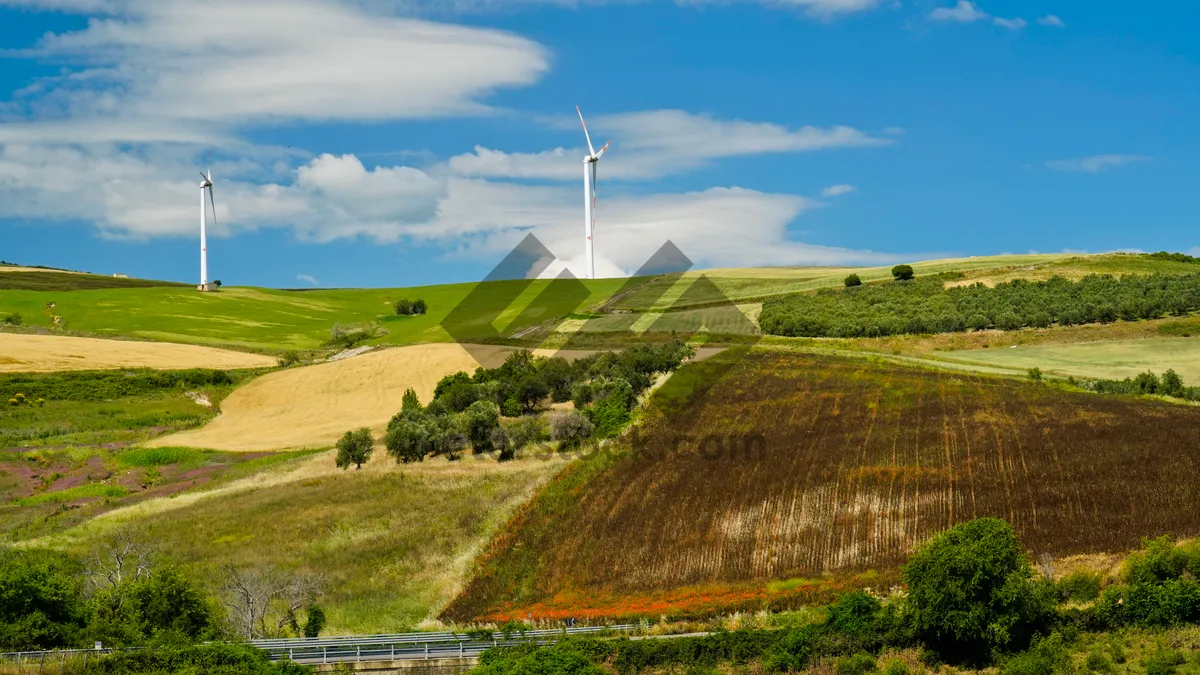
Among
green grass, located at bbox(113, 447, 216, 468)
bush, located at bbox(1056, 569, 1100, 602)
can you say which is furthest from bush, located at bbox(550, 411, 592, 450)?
bush, located at bbox(1056, 569, 1100, 602)

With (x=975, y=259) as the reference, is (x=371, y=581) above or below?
below

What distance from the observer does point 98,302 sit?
562 ft

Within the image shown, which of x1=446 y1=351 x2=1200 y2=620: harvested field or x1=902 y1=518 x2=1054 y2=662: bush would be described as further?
x1=446 y1=351 x2=1200 y2=620: harvested field

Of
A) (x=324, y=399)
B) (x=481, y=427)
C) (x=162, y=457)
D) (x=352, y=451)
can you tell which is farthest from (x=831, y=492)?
(x=324, y=399)

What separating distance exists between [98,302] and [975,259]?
4834 inches

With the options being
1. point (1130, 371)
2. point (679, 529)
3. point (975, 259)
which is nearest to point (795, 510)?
point (679, 529)

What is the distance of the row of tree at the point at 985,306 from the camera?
4400 inches

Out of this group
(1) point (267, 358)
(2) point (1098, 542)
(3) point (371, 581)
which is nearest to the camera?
(2) point (1098, 542)

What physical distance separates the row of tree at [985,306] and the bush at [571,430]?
4443 centimetres

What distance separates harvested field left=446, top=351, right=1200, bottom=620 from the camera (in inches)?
1991

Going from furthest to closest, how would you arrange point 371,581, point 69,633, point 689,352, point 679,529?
point 689,352 → point 679,529 → point 371,581 → point 69,633

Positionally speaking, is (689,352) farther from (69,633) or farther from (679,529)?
(69,633)

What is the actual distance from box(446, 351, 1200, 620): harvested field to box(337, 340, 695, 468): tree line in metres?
5.91

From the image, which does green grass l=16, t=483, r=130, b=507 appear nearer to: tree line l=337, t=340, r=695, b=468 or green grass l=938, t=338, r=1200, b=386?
tree line l=337, t=340, r=695, b=468
